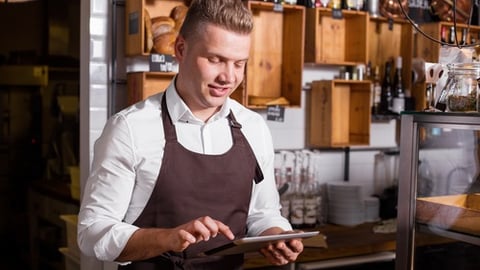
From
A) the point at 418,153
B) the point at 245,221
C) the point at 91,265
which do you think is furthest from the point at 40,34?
the point at 418,153

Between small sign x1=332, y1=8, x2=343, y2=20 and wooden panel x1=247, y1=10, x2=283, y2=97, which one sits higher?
small sign x1=332, y1=8, x2=343, y2=20

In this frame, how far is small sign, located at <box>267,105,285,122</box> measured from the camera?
12.0ft

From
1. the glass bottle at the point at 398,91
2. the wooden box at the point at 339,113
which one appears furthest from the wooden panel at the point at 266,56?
the glass bottle at the point at 398,91

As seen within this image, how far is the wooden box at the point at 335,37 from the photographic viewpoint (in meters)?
3.86

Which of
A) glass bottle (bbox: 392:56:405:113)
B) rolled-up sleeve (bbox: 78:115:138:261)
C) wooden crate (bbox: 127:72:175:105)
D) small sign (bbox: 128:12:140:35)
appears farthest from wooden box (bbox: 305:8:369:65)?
rolled-up sleeve (bbox: 78:115:138:261)

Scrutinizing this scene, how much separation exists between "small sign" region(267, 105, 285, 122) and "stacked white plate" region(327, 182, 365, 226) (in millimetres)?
624

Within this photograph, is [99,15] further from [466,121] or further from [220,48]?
[466,121]

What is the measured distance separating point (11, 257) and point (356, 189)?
2.99 meters

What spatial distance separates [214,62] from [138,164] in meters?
0.36

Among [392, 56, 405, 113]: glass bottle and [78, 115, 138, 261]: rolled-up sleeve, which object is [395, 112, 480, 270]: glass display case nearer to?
[78, 115, 138, 261]: rolled-up sleeve

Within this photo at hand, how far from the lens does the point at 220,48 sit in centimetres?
188

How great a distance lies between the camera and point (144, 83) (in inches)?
126

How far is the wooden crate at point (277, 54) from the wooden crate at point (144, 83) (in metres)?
0.56

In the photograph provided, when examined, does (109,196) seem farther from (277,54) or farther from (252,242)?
(277,54)
